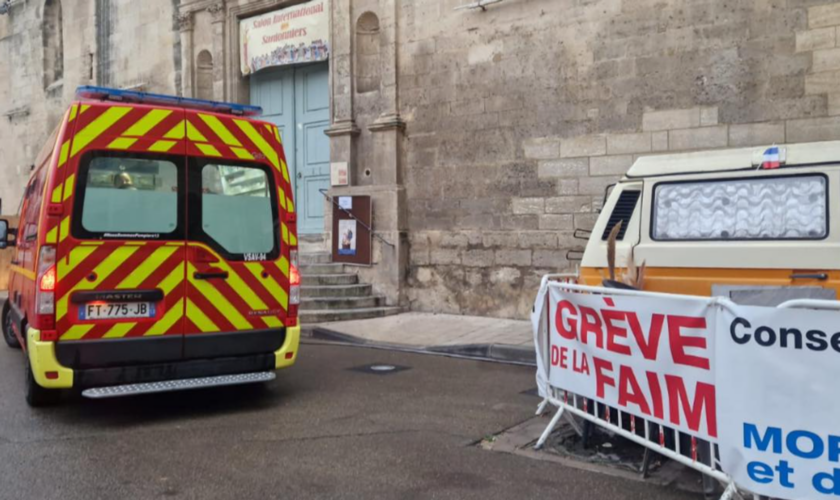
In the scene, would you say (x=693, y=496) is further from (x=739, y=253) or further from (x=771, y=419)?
(x=739, y=253)

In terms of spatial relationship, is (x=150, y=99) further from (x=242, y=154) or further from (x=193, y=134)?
(x=242, y=154)

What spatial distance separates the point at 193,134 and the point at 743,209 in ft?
15.0

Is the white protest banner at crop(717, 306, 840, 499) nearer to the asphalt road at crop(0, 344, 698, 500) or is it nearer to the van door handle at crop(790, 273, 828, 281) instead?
the asphalt road at crop(0, 344, 698, 500)

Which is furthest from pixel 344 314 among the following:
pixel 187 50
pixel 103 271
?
pixel 187 50

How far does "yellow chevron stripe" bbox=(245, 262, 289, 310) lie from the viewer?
6172mm

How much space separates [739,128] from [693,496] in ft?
20.2

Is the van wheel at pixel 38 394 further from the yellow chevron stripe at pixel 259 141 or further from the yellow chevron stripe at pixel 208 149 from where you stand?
the yellow chevron stripe at pixel 259 141

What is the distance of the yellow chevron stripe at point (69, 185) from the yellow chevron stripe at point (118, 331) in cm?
105

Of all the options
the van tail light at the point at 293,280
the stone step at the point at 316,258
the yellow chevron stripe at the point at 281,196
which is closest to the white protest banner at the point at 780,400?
the van tail light at the point at 293,280

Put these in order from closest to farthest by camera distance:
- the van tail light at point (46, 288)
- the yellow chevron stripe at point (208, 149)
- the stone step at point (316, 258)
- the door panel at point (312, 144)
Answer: the van tail light at point (46, 288)
the yellow chevron stripe at point (208, 149)
the stone step at point (316, 258)
the door panel at point (312, 144)

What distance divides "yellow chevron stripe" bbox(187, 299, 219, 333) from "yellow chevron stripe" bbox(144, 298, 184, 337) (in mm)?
63

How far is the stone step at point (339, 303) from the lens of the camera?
11258mm

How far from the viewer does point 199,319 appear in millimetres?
5902

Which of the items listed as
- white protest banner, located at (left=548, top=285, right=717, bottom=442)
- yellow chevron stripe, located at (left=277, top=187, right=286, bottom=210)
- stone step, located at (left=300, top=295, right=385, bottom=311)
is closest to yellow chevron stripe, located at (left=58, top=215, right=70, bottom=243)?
yellow chevron stripe, located at (left=277, top=187, right=286, bottom=210)
